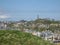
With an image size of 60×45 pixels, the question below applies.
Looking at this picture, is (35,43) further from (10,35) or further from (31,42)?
(10,35)

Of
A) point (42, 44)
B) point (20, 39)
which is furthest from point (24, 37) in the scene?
point (42, 44)

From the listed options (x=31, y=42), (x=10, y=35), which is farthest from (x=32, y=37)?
(x=10, y=35)

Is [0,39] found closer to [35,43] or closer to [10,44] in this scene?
[10,44]

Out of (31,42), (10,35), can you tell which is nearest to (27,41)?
(31,42)

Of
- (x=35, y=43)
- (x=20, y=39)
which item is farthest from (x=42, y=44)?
(x=20, y=39)

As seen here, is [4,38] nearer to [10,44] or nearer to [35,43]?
[10,44]

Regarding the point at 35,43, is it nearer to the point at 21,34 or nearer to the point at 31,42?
the point at 31,42
